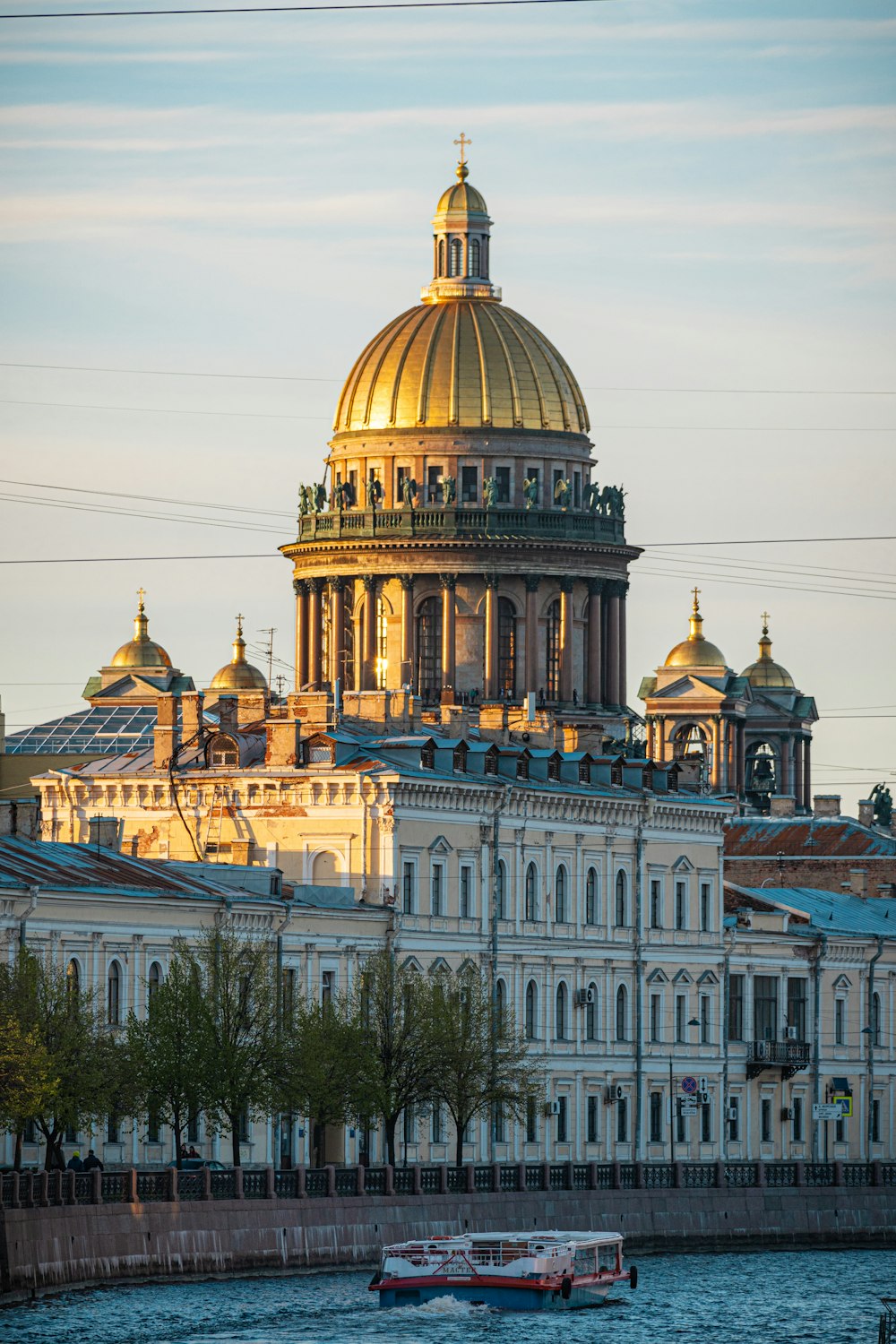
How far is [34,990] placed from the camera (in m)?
70.4

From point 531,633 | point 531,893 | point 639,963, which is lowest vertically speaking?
point 639,963

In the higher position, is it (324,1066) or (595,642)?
(595,642)

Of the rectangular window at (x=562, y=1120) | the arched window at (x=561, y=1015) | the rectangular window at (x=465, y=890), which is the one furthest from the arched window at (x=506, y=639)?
the rectangular window at (x=465, y=890)

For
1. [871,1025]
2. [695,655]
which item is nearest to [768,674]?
[695,655]

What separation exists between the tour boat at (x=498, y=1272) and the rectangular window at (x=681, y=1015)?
78.2 feet

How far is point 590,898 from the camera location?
9344 centimetres

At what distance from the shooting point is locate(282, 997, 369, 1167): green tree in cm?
7562

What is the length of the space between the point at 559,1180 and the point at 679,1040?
55.5ft

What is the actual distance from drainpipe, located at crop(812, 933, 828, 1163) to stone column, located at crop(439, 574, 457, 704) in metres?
26.7

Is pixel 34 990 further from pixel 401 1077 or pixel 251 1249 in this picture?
pixel 401 1077

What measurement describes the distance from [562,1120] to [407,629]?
3575 cm

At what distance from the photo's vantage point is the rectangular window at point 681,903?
96.7 metres

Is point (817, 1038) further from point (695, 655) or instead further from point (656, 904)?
point (695, 655)

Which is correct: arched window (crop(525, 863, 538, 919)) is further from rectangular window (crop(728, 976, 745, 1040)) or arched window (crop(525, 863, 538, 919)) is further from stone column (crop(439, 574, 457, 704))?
stone column (crop(439, 574, 457, 704))
